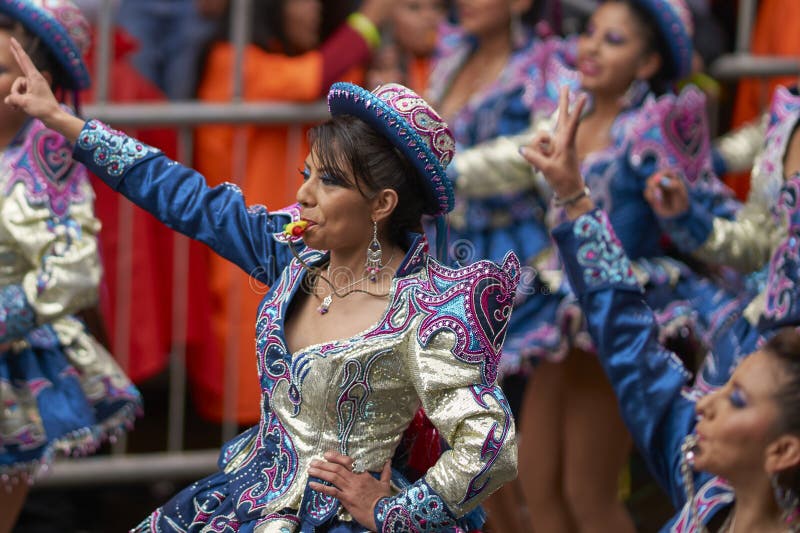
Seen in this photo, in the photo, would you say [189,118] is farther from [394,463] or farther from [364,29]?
[394,463]

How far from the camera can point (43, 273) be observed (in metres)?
4.24

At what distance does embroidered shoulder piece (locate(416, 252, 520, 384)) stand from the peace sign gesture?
480mm

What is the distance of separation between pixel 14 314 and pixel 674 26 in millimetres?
2384

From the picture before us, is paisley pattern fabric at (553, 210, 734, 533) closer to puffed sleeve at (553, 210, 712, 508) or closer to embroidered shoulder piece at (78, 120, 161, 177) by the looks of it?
puffed sleeve at (553, 210, 712, 508)

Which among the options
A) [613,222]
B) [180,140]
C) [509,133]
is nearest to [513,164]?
[509,133]

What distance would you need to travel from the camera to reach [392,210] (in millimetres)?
3383

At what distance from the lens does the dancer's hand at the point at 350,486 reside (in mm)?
3260

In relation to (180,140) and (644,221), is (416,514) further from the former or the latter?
(180,140)

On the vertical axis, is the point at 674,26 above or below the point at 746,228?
above

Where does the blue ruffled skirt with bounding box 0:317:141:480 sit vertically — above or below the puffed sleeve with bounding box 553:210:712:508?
below

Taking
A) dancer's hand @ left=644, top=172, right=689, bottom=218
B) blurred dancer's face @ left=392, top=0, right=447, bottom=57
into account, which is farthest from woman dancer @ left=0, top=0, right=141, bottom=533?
blurred dancer's face @ left=392, top=0, right=447, bottom=57

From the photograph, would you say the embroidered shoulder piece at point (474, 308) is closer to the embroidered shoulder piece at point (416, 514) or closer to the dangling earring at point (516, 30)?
the embroidered shoulder piece at point (416, 514)

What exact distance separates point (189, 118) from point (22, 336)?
1741 millimetres

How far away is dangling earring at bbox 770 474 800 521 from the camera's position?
3.20 m
